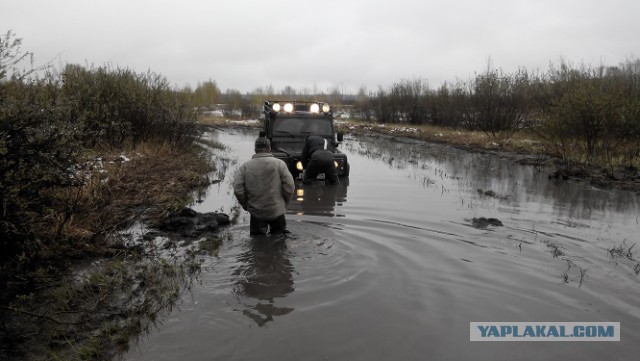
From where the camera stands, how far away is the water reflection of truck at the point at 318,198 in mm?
9500

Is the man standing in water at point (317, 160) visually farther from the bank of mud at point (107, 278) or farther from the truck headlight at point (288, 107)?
the bank of mud at point (107, 278)

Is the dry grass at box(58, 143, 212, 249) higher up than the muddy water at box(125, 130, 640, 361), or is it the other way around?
the dry grass at box(58, 143, 212, 249)

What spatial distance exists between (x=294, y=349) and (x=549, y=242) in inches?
205

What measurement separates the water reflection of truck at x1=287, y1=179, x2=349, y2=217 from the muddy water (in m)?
0.07

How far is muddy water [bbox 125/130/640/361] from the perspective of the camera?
4.09 meters

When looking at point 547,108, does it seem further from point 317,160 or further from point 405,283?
point 405,283

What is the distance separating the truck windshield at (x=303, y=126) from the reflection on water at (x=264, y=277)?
6.97 metres

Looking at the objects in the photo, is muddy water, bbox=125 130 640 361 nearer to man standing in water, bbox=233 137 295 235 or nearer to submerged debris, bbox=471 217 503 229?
submerged debris, bbox=471 217 503 229

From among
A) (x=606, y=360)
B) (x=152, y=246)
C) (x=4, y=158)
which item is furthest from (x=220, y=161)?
(x=606, y=360)

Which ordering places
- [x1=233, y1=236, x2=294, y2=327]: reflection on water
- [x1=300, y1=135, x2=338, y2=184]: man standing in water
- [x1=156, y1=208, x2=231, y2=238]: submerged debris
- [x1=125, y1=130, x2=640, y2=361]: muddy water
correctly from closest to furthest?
[x1=125, y1=130, x2=640, y2=361]: muddy water < [x1=233, y1=236, x2=294, y2=327]: reflection on water < [x1=156, y1=208, x2=231, y2=238]: submerged debris < [x1=300, y1=135, x2=338, y2=184]: man standing in water

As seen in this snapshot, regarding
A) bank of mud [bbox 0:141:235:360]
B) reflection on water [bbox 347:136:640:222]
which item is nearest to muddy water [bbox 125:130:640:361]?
reflection on water [bbox 347:136:640:222]

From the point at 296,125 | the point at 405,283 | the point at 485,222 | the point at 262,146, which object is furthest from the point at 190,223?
the point at 296,125

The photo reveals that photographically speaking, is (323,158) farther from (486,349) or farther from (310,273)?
(486,349)

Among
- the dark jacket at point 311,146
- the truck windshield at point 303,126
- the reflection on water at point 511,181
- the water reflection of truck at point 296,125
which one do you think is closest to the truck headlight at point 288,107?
the water reflection of truck at point 296,125
